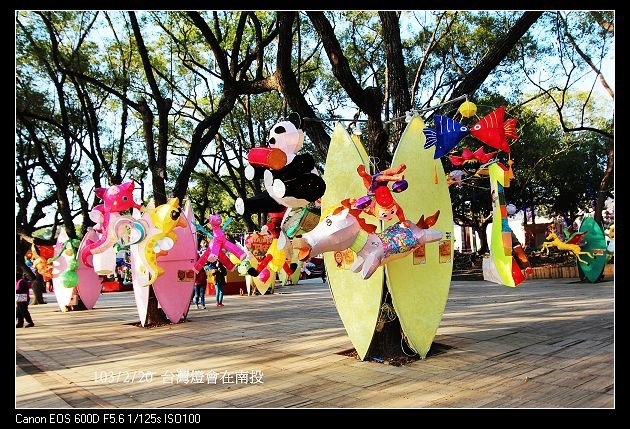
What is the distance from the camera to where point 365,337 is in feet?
23.2

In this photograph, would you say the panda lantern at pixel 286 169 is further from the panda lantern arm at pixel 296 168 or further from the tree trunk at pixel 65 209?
the tree trunk at pixel 65 209

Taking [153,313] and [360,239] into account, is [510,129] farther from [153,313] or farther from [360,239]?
[153,313]

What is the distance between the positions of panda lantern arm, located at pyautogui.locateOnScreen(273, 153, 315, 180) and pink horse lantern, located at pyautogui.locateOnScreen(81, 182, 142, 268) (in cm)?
497

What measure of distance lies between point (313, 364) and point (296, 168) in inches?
126

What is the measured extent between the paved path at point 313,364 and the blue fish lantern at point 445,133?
9.22 feet

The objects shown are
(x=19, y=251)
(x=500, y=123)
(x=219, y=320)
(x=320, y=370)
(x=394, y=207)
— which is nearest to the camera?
(x=500, y=123)

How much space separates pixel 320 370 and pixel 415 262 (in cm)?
199

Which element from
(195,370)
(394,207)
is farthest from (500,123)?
(195,370)

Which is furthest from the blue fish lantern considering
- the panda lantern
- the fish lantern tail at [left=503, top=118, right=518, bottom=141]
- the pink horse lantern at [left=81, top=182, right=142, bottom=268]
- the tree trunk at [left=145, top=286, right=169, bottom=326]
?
the tree trunk at [left=145, top=286, right=169, bottom=326]

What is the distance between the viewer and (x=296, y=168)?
17.2 feet

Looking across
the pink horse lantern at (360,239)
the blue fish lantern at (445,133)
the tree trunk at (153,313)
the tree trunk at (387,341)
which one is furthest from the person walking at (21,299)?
the blue fish lantern at (445,133)

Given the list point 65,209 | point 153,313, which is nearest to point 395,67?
point 153,313

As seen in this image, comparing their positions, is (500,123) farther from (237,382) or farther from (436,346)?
(237,382)

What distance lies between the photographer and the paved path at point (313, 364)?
5484 mm
